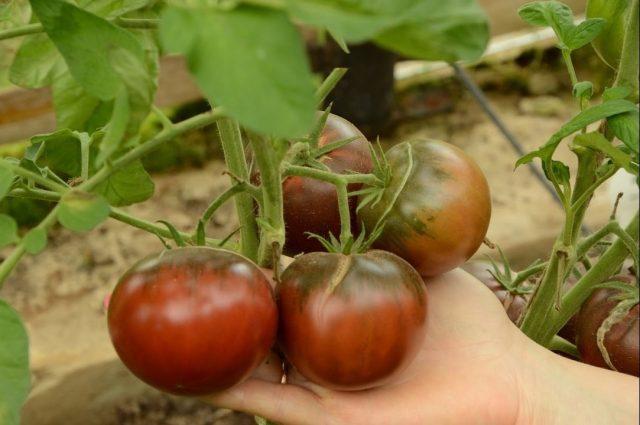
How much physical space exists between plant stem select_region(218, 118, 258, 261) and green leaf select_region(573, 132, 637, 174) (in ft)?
1.03

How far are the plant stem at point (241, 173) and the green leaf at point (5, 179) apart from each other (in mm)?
205

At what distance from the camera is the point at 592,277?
2.96ft

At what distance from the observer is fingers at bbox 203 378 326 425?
83cm

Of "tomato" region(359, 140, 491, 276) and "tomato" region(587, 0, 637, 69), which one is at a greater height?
"tomato" region(587, 0, 637, 69)

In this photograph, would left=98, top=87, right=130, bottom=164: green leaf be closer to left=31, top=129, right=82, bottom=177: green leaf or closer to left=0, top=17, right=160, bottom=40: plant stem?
left=0, top=17, right=160, bottom=40: plant stem

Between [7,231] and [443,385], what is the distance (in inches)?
18.6

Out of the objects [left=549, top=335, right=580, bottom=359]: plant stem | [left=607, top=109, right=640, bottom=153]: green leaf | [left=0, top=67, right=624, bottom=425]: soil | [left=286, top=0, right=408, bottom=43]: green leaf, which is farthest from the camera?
[left=0, top=67, right=624, bottom=425]: soil

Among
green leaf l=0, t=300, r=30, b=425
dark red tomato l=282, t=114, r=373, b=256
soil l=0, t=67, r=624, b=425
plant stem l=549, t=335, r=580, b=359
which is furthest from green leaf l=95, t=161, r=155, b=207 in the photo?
soil l=0, t=67, r=624, b=425

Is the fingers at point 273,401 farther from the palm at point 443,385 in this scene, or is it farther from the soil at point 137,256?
the soil at point 137,256

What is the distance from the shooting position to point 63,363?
160 cm

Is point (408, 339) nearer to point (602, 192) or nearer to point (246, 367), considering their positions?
point (246, 367)

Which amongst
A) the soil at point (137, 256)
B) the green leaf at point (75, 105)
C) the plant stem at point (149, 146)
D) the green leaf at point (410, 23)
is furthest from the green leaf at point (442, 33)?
the soil at point (137, 256)

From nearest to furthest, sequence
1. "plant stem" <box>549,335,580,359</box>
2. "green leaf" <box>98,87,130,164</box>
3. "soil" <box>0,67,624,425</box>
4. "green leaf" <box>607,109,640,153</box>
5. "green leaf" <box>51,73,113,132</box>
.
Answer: "green leaf" <box>98,87,130,164</box> < "green leaf" <box>607,109,640,153</box> < "green leaf" <box>51,73,113,132</box> < "plant stem" <box>549,335,580,359</box> < "soil" <box>0,67,624,425</box>

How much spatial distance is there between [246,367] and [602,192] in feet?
5.33
